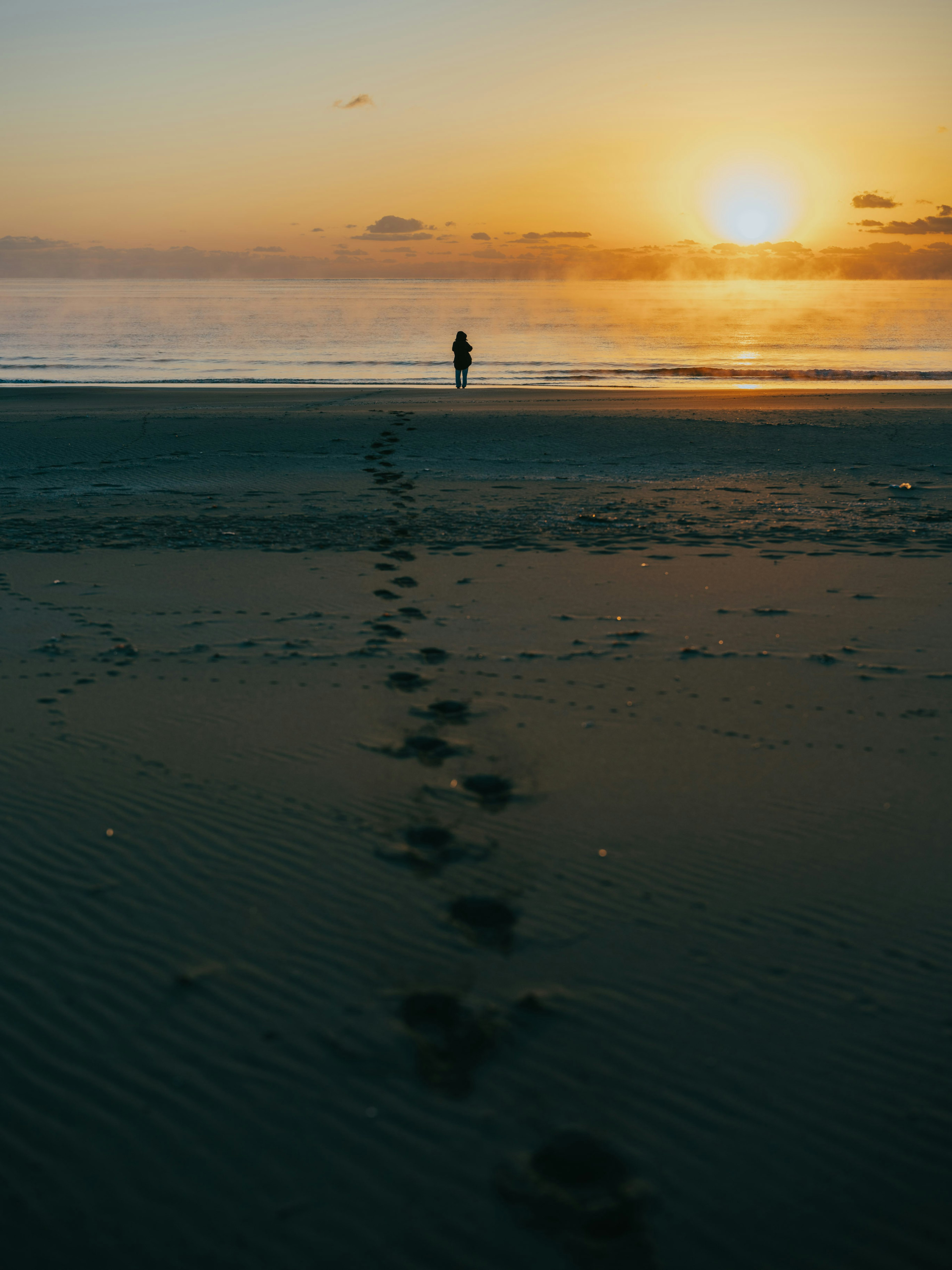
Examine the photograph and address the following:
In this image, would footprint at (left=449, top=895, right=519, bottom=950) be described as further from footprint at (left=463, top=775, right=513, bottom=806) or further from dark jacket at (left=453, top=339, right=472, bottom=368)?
dark jacket at (left=453, top=339, right=472, bottom=368)

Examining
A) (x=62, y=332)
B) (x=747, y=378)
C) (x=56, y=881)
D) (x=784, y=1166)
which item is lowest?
(x=784, y=1166)

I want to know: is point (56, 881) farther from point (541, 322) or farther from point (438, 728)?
point (541, 322)

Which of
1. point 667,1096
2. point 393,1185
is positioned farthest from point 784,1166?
point 393,1185

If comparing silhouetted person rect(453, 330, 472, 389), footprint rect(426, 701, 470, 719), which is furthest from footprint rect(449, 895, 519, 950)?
silhouetted person rect(453, 330, 472, 389)

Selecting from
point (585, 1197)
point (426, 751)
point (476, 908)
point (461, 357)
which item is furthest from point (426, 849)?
point (461, 357)

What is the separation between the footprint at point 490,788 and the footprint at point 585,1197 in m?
1.96

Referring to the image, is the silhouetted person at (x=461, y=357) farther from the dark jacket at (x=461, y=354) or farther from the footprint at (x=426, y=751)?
the footprint at (x=426, y=751)

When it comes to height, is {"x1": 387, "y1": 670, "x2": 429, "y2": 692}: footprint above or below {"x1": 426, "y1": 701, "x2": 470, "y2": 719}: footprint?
above

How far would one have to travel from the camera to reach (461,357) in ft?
75.3

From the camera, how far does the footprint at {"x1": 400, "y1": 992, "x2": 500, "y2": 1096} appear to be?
291cm

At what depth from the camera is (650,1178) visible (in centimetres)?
260

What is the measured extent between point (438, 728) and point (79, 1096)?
9.25 ft

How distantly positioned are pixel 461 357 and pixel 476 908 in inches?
814

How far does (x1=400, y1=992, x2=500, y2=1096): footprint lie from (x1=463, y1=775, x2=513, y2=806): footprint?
4.57 feet
